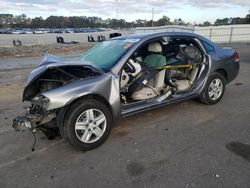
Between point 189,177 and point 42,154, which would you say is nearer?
point 189,177

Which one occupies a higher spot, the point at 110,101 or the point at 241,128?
the point at 110,101

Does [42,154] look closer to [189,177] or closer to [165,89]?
[189,177]

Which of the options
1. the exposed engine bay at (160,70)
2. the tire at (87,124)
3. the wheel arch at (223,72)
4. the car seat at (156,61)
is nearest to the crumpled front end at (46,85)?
the tire at (87,124)

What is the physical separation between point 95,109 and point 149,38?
1672 millimetres

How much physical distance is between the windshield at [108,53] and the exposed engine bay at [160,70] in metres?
0.28

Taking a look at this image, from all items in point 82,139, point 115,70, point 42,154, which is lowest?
point 42,154

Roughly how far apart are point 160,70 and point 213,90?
4.57 ft

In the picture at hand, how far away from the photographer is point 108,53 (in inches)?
168

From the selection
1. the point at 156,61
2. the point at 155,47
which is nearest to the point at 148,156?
the point at 156,61

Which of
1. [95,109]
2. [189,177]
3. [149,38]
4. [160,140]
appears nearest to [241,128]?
[160,140]

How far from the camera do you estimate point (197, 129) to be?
13.2 ft

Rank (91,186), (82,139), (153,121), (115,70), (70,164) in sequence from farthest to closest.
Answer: (153,121) → (115,70) → (82,139) → (70,164) → (91,186)

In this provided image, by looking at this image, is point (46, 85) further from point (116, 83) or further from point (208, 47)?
point (208, 47)

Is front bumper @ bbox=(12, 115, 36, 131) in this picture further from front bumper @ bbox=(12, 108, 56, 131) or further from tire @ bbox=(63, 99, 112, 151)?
tire @ bbox=(63, 99, 112, 151)
